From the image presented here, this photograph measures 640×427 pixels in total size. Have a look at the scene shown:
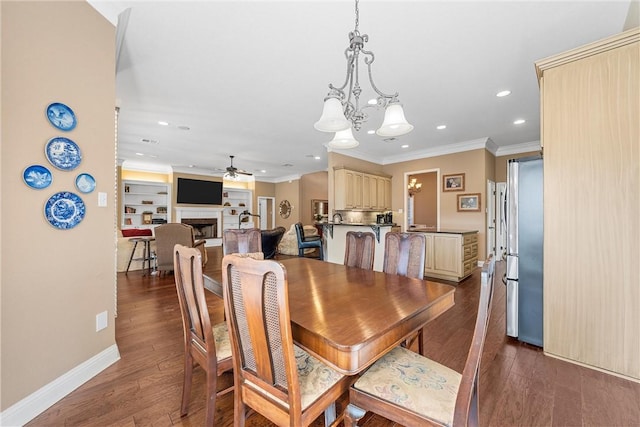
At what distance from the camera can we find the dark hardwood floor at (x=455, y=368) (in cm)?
152

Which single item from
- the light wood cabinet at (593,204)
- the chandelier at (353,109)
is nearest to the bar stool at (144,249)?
the chandelier at (353,109)

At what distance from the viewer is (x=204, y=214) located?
945 centimetres

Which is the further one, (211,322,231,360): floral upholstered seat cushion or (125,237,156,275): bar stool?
(125,237,156,275): bar stool

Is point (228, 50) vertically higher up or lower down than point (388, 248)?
higher up

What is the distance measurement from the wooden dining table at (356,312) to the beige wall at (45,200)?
879 millimetres

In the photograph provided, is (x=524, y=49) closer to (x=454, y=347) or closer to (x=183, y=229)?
(x=454, y=347)

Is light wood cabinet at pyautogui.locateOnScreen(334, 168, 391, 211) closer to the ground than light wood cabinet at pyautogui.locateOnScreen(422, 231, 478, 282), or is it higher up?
higher up

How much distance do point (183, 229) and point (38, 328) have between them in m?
3.39

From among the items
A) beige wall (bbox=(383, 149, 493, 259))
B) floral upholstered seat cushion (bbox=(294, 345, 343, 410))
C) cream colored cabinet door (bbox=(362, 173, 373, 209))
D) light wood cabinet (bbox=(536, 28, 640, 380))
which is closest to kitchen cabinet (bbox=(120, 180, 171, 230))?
cream colored cabinet door (bbox=(362, 173, 373, 209))

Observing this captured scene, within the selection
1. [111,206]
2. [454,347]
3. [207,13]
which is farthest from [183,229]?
[454,347]

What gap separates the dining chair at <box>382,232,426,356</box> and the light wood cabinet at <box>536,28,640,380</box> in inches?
44.0

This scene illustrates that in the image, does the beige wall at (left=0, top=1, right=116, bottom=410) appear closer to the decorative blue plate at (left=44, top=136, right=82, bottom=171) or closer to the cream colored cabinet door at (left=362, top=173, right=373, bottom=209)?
the decorative blue plate at (left=44, top=136, right=82, bottom=171)

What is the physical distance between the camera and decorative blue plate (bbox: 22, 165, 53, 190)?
5.02ft

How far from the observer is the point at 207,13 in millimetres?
1998
